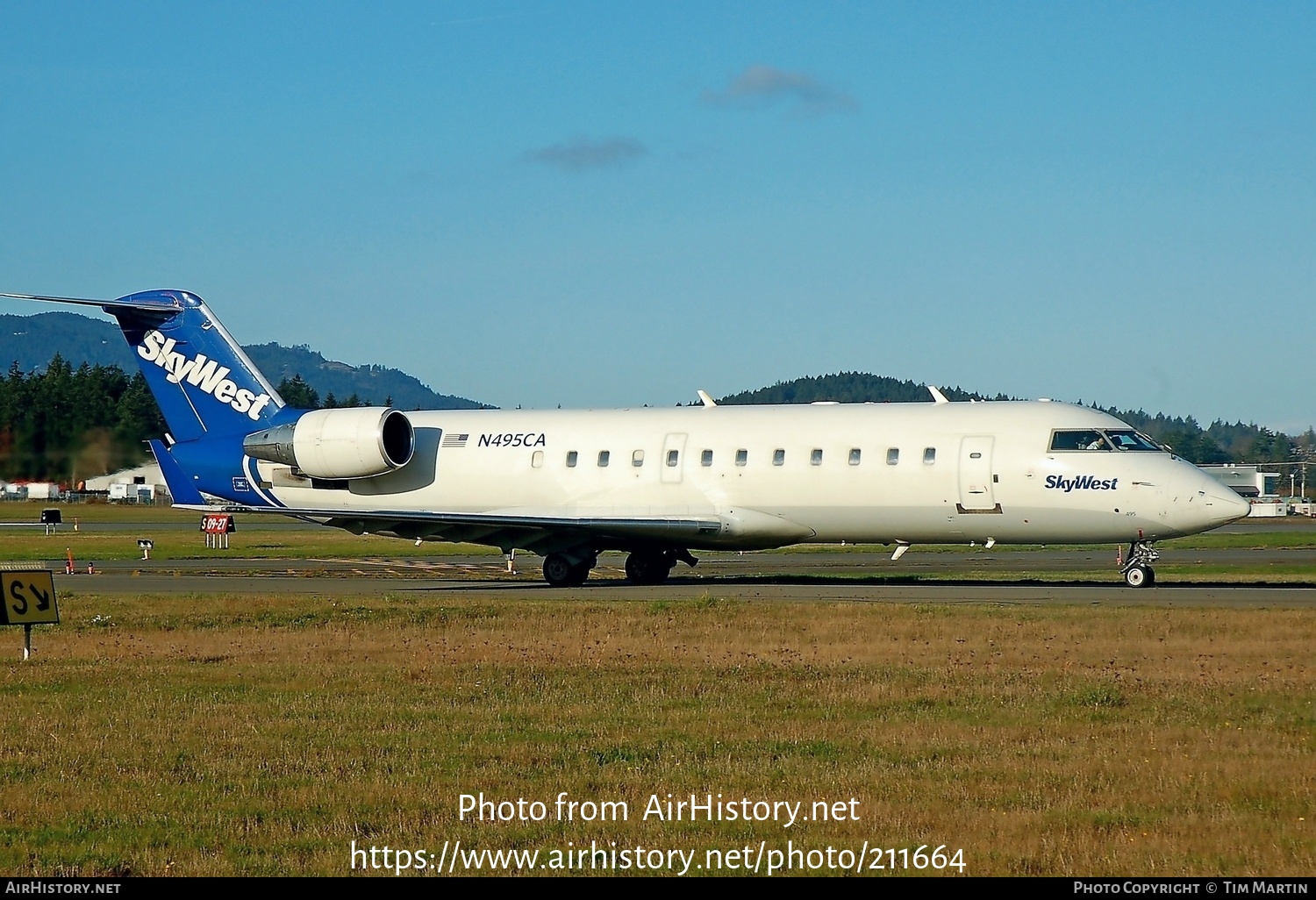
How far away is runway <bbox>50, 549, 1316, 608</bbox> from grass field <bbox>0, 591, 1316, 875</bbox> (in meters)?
5.71

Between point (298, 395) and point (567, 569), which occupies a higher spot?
point (298, 395)

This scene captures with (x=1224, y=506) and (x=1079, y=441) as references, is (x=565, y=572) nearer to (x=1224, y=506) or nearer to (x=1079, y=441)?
(x=1079, y=441)

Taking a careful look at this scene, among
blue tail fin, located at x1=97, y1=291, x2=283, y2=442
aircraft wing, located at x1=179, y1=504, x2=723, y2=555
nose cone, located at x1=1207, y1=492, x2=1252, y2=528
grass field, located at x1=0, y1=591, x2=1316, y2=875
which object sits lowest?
grass field, located at x1=0, y1=591, x2=1316, y2=875

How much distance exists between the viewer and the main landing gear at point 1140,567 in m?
26.9

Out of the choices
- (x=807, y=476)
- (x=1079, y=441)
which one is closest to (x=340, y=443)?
(x=807, y=476)

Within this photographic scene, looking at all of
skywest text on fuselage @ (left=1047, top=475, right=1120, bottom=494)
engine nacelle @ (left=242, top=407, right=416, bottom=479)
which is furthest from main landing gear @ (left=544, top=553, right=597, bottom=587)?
skywest text on fuselage @ (left=1047, top=475, right=1120, bottom=494)

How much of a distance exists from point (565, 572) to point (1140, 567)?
1170 centimetres

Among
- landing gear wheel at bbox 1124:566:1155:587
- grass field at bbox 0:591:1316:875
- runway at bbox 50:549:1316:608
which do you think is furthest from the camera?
landing gear wheel at bbox 1124:566:1155:587

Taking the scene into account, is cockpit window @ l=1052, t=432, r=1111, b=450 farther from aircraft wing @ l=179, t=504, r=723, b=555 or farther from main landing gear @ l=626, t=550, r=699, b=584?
main landing gear @ l=626, t=550, r=699, b=584

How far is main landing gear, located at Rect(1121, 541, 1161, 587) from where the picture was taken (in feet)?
88.2

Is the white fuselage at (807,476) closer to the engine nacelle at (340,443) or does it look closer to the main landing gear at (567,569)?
the engine nacelle at (340,443)

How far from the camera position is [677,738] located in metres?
11.5

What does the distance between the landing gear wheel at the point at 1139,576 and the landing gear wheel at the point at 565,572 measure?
11093 mm

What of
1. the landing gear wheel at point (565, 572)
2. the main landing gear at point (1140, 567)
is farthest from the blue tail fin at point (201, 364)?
the main landing gear at point (1140, 567)
